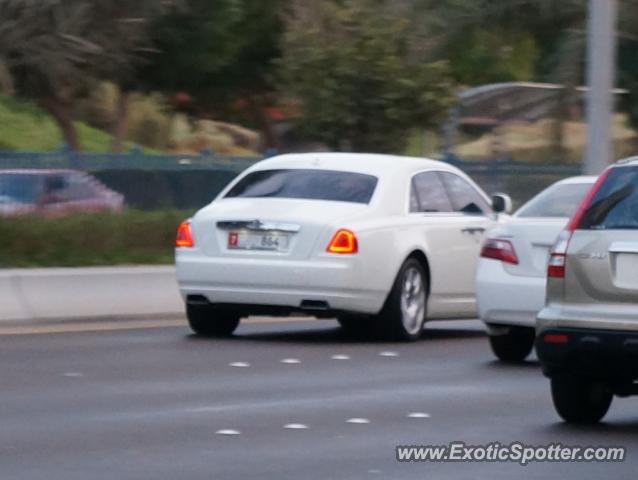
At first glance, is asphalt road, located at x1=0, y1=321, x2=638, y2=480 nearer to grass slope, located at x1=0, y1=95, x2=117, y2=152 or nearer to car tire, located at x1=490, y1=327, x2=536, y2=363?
car tire, located at x1=490, y1=327, x2=536, y2=363

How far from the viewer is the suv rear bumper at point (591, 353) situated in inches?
344

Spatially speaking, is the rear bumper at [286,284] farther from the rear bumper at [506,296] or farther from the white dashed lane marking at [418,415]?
the white dashed lane marking at [418,415]

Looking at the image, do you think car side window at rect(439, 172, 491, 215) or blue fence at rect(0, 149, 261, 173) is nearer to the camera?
car side window at rect(439, 172, 491, 215)

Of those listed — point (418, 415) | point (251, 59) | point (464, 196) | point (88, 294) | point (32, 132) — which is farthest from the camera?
point (32, 132)

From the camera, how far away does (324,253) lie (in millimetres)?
13414

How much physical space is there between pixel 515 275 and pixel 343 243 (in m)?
1.62

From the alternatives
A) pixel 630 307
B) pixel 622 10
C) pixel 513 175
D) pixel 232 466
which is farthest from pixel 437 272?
pixel 622 10

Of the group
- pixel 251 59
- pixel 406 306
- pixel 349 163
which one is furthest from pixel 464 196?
pixel 251 59

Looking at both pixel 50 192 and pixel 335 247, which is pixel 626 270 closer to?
pixel 335 247

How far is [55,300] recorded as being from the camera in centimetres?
1552

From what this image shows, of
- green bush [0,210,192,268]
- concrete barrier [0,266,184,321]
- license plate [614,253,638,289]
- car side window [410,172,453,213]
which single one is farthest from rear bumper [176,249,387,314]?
green bush [0,210,192,268]

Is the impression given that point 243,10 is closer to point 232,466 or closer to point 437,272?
point 437,272

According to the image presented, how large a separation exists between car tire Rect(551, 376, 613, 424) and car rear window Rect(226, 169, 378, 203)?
15.6ft

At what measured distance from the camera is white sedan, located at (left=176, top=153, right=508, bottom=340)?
13.4 metres
